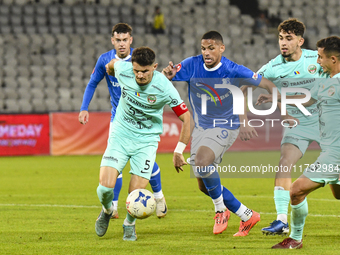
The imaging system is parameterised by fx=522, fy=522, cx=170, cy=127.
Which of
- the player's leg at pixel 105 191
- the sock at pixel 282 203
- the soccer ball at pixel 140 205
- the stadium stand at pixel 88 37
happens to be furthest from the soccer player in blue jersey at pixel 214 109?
the stadium stand at pixel 88 37

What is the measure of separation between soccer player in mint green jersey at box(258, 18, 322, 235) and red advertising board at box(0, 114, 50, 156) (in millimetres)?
10541

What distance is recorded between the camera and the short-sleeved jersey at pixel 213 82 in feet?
20.1

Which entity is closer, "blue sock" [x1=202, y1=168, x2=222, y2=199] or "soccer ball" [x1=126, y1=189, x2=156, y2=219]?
"soccer ball" [x1=126, y1=189, x2=156, y2=219]

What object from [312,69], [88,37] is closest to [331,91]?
[312,69]

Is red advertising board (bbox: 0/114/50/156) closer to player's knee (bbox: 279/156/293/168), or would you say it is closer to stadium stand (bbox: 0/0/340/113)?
stadium stand (bbox: 0/0/340/113)

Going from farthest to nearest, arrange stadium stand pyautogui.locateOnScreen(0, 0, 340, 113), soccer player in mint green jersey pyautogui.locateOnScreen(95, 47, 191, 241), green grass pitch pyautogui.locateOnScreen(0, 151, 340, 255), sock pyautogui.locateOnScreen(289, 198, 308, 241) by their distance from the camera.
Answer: stadium stand pyautogui.locateOnScreen(0, 0, 340, 113) < soccer player in mint green jersey pyautogui.locateOnScreen(95, 47, 191, 241) < green grass pitch pyautogui.locateOnScreen(0, 151, 340, 255) < sock pyautogui.locateOnScreen(289, 198, 308, 241)

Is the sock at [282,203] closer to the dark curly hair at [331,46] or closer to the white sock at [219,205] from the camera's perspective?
the white sock at [219,205]

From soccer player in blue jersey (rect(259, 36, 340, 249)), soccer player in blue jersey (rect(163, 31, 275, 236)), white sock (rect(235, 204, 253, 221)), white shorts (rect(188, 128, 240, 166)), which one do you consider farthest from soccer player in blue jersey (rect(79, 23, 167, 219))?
soccer player in blue jersey (rect(259, 36, 340, 249))

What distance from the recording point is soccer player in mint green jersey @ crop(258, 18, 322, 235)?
5.75 metres

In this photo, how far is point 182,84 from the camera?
66.1 ft

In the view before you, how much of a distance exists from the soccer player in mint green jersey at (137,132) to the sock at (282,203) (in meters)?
1.18

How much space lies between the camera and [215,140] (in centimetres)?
596

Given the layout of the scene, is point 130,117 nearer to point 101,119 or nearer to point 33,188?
point 33,188

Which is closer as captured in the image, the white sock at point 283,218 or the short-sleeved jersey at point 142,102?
the short-sleeved jersey at point 142,102
